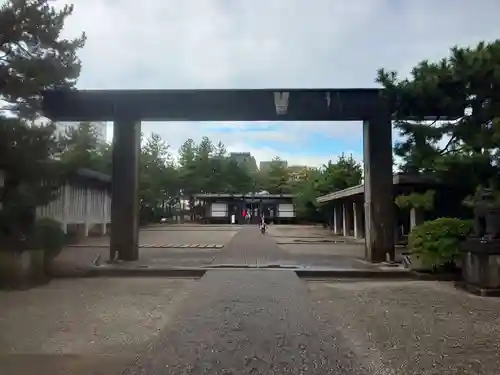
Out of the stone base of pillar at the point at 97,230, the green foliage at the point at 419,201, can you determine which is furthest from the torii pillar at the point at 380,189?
the stone base of pillar at the point at 97,230

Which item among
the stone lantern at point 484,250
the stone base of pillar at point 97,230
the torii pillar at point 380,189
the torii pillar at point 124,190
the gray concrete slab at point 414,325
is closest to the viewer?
the gray concrete slab at point 414,325

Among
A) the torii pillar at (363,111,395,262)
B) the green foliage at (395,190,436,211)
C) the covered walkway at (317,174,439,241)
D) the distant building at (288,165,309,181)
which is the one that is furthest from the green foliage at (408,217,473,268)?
the distant building at (288,165,309,181)

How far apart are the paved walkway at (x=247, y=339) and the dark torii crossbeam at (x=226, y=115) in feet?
15.0

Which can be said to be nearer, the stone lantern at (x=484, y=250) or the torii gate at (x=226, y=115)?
the stone lantern at (x=484, y=250)

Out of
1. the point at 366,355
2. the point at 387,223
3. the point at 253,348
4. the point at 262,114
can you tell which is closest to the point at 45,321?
the point at 253,348

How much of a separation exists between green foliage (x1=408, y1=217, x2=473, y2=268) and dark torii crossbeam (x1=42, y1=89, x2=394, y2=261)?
1655mm

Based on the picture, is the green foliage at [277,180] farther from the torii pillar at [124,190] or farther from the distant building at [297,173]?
the torii pillar at [124,190]

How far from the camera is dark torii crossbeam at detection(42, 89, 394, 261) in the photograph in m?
12.0

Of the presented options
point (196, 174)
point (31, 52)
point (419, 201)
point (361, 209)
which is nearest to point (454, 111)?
point (419, 201)

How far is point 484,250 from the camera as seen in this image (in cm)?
858

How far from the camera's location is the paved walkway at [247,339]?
433 cm

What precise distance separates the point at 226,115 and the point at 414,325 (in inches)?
297

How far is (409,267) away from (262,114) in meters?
4.95

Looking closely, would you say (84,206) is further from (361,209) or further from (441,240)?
(441,240)
